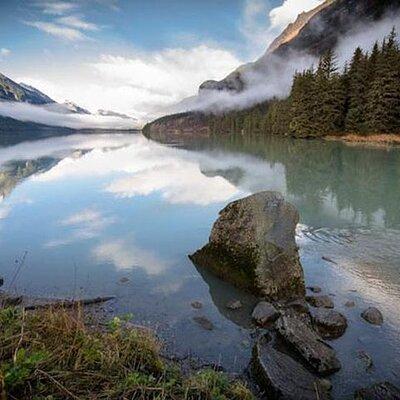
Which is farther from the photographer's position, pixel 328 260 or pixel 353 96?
pixel 353 96

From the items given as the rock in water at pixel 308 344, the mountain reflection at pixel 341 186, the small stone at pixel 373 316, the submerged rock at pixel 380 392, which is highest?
the submerged rock at pixel 380 392

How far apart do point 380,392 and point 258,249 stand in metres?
4.90

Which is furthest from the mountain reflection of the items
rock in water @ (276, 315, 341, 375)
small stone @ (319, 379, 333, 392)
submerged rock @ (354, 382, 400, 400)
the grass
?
the grass

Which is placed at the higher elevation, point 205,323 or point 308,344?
point 308,344

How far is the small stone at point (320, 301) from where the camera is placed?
373 inches

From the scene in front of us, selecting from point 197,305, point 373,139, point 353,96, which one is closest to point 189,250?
point 197,305

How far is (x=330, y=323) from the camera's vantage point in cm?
842

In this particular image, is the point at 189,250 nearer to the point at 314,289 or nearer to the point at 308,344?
the point at 314,289

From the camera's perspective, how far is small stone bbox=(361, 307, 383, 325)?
8578 mm

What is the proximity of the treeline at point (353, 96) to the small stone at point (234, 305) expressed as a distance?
57887mm

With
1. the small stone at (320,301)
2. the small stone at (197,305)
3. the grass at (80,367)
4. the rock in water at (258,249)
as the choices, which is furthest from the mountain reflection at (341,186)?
the grass at (80,367)

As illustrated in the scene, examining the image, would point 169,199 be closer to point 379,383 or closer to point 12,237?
point 12,237

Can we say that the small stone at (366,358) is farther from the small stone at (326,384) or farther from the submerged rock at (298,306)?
the submerged rock at (298,306)

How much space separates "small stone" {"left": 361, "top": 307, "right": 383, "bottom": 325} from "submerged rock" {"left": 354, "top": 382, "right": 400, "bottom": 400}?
8.25 feet
